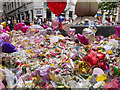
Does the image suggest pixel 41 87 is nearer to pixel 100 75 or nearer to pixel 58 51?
pixel 100 75

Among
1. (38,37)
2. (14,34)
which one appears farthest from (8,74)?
(14,34)

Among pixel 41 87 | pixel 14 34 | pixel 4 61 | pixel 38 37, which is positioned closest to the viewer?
pixel 41 87

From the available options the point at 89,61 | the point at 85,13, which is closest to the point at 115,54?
the point at 89,61

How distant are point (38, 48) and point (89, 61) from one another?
111cm

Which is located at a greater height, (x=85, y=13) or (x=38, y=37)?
(x=85, y=13)

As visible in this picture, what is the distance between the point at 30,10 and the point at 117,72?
8284 millimetres

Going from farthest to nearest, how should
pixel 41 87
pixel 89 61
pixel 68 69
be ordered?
pixel 68 69, pixel 89 61, pixel 41 87

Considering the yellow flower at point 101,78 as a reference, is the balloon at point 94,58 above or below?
above

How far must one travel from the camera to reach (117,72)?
64cm

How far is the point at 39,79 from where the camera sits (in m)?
0.58

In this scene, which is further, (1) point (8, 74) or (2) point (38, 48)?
(2) point (38, 48)

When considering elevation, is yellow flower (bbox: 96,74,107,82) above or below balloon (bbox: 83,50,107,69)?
below

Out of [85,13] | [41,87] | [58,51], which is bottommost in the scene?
[58,51]

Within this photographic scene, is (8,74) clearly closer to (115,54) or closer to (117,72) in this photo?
(117,72)
